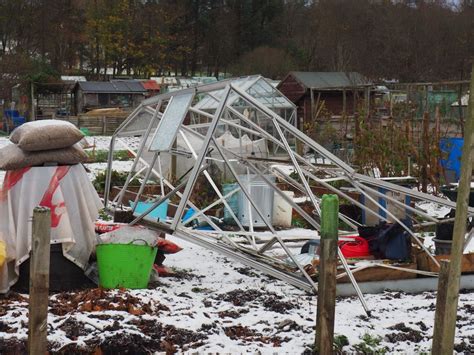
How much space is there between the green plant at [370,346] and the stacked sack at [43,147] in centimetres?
301

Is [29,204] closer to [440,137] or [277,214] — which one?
[277,214]

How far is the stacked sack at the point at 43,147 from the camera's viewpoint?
654cm

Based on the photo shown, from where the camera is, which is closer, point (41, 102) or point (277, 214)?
point (277, 214)

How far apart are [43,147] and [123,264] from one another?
1232mm

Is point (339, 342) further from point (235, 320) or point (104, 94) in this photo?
point (104, 94)

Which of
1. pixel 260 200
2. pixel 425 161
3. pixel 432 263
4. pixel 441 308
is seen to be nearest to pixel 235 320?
pixel 441 308

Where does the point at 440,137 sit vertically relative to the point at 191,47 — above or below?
below

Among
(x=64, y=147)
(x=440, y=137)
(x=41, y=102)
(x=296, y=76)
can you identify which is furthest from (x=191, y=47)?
(x=64, y=147)

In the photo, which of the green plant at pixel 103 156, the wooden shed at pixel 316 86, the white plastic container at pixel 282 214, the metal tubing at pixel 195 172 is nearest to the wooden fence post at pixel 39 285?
the metal tubing at pixel 195 172

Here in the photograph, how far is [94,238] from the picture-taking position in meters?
6.86

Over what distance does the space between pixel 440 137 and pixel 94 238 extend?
28.4 feet

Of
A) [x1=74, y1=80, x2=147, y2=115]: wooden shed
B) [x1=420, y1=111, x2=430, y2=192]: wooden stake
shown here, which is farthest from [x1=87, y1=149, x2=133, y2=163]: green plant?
[x1=74, y1=80, x2=147, y2=115]: wooden shed

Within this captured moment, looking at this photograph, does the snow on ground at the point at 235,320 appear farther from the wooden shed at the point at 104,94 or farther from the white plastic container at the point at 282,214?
the wooden shed at the point at 104,94

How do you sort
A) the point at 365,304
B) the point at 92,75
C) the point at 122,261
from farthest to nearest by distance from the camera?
the point at 92,75 → the point at 122,261 → the point at 365,304
